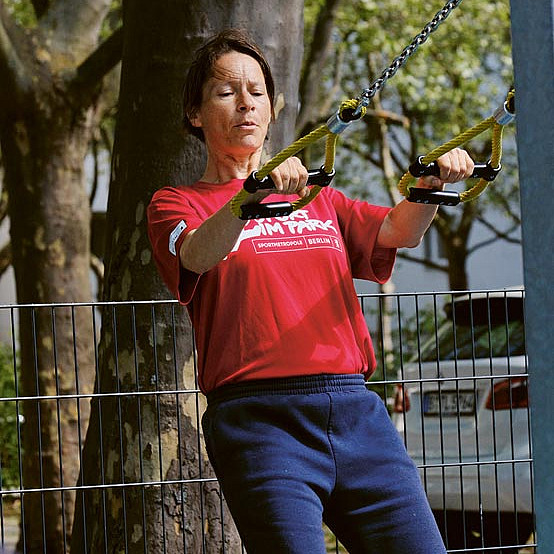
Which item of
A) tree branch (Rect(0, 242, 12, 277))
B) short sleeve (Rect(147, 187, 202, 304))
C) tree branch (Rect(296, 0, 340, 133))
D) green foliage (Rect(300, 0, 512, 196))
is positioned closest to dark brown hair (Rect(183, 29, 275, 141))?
short sleeve (Rect(147, 187, 202, 304))

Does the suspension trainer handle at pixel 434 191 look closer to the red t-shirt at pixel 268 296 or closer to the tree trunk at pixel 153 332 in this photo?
the red t-shirt at pixel 268 296

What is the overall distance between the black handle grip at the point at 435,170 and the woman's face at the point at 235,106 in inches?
20.9

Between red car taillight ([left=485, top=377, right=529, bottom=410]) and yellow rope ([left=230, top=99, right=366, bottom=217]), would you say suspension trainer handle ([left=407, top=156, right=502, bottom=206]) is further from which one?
red car taillight ([left=485, top=377, right=529, bottom=410])

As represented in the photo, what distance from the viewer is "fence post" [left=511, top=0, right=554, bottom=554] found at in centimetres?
184

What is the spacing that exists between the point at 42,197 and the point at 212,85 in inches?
238

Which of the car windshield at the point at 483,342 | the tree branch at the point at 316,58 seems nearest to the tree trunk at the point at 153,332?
the car windshield at the point at 483,342

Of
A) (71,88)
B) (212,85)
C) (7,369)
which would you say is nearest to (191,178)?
(212,85)

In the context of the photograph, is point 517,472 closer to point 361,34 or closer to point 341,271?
point 341,271

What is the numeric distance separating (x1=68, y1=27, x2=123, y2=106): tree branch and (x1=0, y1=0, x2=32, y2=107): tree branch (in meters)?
0.35

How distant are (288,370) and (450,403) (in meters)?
4.05

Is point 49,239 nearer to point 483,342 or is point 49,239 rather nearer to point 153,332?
point 483,342

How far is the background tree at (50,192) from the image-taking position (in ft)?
27.4

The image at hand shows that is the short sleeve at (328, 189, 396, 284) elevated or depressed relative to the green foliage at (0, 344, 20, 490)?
elevated

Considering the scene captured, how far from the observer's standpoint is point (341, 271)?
9.57 ft
